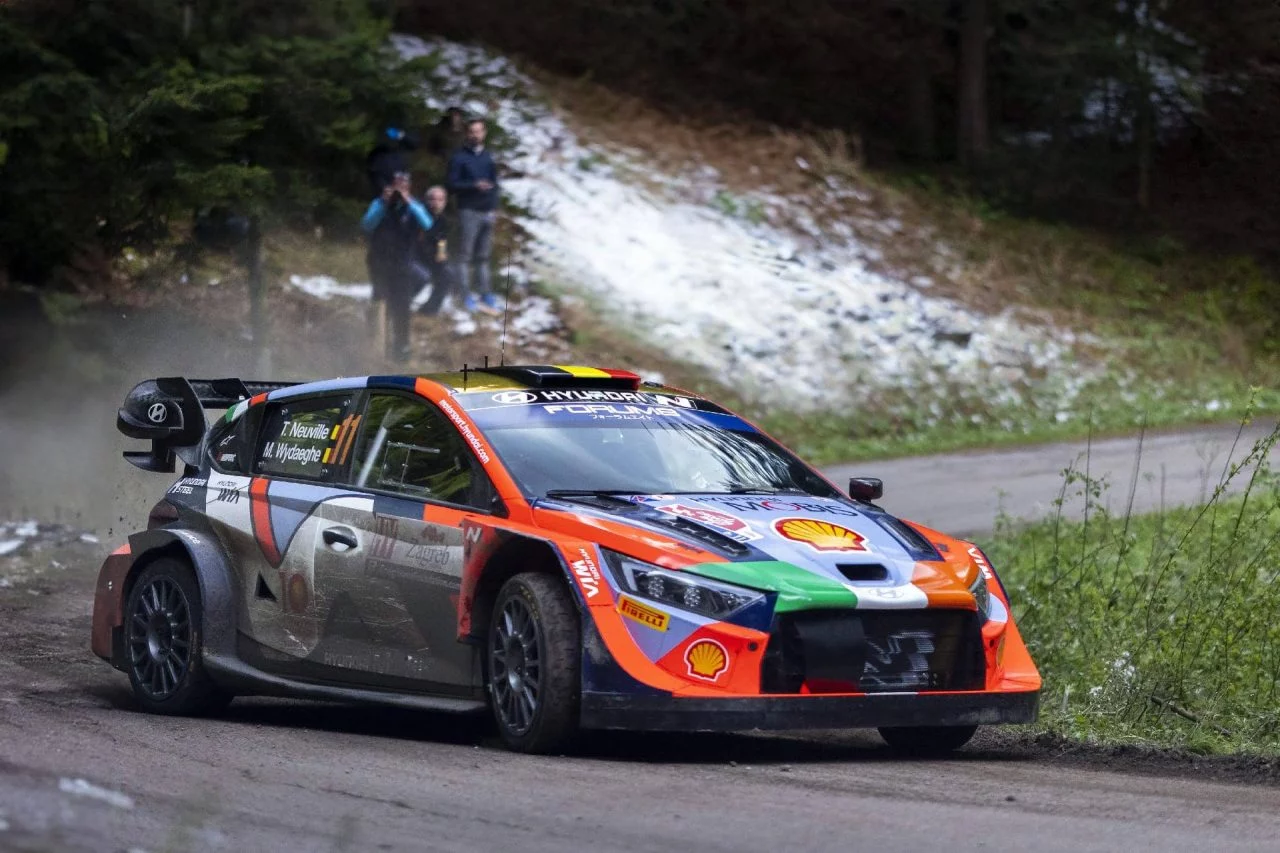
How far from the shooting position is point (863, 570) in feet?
23.4

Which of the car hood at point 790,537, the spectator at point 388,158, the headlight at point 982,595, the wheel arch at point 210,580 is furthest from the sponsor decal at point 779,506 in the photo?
the spectator at point 388,158

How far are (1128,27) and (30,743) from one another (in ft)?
76.9

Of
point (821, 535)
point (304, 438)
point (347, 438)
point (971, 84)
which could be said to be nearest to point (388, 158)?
point (304, 438)

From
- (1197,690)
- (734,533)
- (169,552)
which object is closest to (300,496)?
(169,552)

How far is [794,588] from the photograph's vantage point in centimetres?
691

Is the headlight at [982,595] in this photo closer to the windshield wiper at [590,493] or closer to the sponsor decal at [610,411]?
the windshield wiper at [590,493]

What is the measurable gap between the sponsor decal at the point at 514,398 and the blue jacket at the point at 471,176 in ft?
44.9

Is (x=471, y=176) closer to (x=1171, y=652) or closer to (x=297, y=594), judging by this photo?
(x=297, y=594)

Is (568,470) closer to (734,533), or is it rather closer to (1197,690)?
(734,533)

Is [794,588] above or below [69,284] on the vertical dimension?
below

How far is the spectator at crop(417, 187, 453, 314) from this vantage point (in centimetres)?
2192

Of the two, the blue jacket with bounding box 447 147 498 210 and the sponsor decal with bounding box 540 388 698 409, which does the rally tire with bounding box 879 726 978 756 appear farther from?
the blue jacket with bounding box 447 147 498 210

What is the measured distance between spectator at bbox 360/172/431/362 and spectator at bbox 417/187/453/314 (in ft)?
0.57

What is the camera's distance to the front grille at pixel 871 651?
692 centimetres
